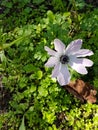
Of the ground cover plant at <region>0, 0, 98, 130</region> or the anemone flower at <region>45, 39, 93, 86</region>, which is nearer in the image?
the anemone flower at <region>45, 39, 93, 86</region>

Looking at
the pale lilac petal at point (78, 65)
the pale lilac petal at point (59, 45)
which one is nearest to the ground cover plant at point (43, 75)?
the pale lilac petal at point (78, 65)

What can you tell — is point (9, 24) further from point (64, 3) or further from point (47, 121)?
point (47, 121)

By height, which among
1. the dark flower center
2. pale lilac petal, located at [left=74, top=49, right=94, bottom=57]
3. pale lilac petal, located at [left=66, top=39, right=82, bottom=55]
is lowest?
the dark flower center

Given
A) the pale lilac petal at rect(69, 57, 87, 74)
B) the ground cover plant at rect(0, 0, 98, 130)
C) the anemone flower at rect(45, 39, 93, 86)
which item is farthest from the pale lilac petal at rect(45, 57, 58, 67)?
the ground cover plant at rect(0, 0, 98, 130)

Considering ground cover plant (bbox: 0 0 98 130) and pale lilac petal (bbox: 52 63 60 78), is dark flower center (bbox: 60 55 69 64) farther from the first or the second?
ground cover plant (bbox: 0 0 98 130)

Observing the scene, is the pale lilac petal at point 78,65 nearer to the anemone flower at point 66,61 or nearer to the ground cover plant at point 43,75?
the anemone flower at point 66,61

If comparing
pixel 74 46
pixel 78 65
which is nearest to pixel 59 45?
pixel 74 46

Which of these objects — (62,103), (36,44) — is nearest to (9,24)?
(36,44)

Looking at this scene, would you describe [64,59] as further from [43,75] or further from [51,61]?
[43,75]
